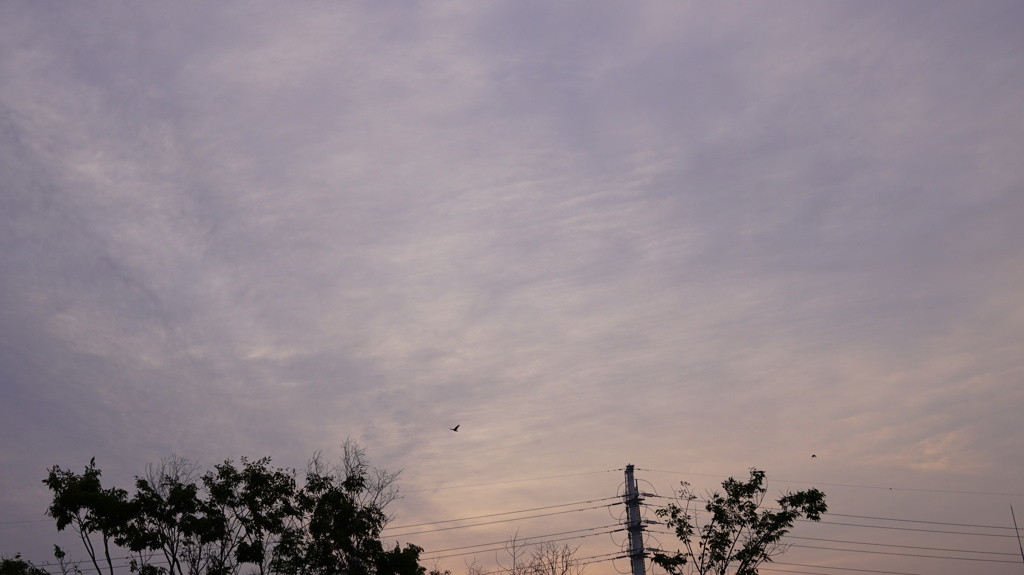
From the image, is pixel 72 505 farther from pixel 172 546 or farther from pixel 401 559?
pixel 401 559

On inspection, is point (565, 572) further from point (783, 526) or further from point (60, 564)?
point (60, 564)

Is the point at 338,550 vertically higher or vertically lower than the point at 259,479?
lower

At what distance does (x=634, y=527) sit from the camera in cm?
6538

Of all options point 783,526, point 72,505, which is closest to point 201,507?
point 72,505

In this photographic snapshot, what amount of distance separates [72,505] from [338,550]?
1343cm

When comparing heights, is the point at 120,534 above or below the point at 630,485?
below

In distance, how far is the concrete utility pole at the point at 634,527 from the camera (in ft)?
210

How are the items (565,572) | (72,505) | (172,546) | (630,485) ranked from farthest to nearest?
(630,485) → (565,572) → (172,546) → (72,505)

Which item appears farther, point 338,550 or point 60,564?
point 60,564

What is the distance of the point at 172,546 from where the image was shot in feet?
151

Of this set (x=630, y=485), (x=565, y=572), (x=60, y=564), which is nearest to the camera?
(x=60, y=564)

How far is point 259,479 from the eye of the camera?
47.0 metres

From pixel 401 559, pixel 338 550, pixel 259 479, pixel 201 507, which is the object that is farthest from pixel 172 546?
pixel 401 559

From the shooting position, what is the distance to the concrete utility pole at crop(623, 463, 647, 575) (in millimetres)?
63906
